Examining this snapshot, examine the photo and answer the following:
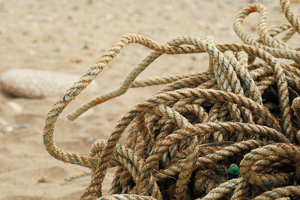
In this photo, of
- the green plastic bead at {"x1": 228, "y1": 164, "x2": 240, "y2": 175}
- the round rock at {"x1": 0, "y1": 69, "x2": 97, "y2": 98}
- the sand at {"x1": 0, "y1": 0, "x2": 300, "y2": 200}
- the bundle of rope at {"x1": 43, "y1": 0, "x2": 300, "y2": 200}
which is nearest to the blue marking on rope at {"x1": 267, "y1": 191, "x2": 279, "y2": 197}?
the bundle of rope at {"x1": 43, "y1": 0, "x2": 300, "y2": 200}

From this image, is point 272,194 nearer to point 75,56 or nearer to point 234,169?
point 234,169

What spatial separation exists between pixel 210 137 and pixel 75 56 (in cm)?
300

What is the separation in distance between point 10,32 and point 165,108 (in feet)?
13.5

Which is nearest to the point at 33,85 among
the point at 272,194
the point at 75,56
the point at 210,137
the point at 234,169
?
the point at 75,56

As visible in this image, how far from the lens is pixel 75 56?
378 cm

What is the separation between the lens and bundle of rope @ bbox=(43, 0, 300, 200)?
851 millimetres

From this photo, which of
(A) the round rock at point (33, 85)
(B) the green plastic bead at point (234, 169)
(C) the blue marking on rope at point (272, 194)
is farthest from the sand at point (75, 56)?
(C) the blue marking on rope at point (272, 194)

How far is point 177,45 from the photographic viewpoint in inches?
45.4

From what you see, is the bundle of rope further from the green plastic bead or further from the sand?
the sand

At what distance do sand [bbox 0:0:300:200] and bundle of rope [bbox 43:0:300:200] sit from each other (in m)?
0.74

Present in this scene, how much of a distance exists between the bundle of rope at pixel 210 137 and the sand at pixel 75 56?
2.44 feet

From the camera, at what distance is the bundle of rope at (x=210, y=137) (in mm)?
851

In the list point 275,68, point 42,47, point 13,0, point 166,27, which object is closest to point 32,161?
point 275,68

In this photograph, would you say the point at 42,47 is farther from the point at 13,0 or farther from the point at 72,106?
the point at 13,0
